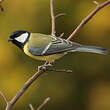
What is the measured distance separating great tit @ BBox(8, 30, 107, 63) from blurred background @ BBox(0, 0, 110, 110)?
1.95m

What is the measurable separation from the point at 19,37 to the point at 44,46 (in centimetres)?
13

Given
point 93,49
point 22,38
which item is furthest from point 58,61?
point 93,49

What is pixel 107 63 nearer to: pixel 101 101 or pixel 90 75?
pixel 90 75

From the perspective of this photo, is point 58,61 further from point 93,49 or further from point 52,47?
point 93,49

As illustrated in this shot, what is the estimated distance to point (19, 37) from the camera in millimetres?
1649

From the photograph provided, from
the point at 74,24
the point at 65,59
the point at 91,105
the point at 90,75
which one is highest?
the point at 74,24

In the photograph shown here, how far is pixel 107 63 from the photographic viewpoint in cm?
→ 402

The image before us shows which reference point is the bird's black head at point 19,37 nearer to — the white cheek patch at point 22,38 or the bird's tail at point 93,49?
the white cheek patch at point 22,38

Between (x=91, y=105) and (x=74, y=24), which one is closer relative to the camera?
(x=74, y=24)

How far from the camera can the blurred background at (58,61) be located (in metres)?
3.72

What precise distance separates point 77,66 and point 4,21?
36.9 inches

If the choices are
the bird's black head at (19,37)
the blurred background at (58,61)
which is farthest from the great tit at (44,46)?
the blurred background at (58,61)

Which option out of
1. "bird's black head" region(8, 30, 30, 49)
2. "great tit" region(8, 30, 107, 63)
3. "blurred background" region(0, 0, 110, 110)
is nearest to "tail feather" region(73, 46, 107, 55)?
"great tit" region(8, 30, 107, 63)

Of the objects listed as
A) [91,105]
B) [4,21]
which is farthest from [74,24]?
[91,105]
